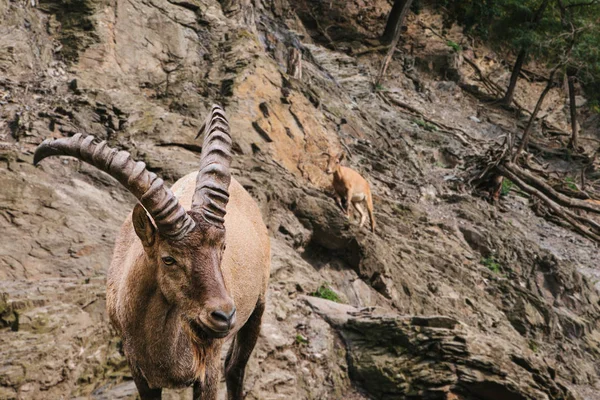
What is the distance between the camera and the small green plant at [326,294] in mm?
7704

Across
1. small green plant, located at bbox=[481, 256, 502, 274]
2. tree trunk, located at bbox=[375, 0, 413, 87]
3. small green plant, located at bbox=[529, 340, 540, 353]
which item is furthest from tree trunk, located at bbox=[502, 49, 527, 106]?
small green plant, located at bbox=[529, 340, 540, 353]

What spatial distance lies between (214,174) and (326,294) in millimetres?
4560

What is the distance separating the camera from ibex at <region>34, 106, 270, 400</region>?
120 inches

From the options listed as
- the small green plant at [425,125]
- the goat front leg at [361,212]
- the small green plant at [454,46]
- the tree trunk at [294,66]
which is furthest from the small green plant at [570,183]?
the tree trunk at [294,66]

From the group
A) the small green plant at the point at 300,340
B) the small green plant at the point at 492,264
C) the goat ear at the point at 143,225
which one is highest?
the goat ear at the point at 143,225

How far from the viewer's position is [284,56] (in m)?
16.6

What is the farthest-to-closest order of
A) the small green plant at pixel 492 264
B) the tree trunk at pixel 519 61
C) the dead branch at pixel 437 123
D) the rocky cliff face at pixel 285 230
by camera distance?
the tree trunk at pixel 519 61 < the dead branch at pixel 437 123 < the small green plant at pixel 492 264 < the rocky cliff face at pixel 285 230

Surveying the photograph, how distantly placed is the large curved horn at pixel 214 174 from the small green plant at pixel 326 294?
13.2 feet

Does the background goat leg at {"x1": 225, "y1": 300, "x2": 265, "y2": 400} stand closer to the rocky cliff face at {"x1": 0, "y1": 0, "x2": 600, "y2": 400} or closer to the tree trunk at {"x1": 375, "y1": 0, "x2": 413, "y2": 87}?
the rocky cliff face at {"x1": 0, "y1": 0, "x2": 600, "y2": 400}

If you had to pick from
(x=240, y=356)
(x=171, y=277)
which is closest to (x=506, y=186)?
(x=240, y=356)

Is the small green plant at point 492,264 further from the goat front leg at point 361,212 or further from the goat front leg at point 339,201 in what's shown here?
the goat front leg at point 339,201

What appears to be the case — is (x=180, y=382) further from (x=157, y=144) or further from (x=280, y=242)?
(x=157, y=144)

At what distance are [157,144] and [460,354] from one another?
6.48 metres

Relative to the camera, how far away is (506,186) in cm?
1917
